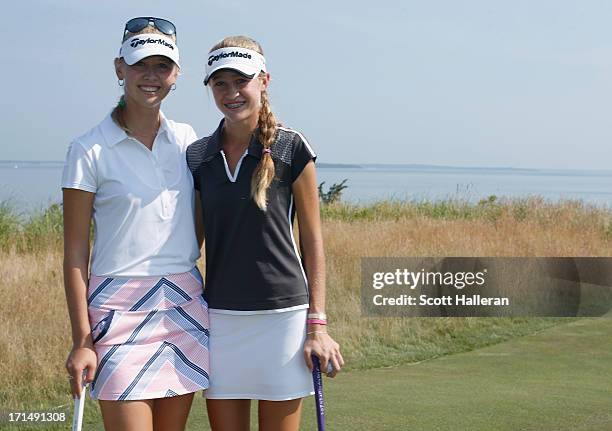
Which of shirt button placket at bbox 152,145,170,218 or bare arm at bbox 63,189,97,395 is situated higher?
shirt button placket at bbox 152,145,170,218

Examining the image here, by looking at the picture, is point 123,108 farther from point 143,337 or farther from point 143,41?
point 143,337

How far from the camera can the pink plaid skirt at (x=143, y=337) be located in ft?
7.38

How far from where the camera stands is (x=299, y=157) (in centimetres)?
231

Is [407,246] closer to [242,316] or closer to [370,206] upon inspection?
[370,206]

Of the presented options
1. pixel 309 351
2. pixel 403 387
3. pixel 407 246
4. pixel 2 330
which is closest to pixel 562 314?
pixel 407 246

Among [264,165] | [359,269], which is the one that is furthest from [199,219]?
[359,269]

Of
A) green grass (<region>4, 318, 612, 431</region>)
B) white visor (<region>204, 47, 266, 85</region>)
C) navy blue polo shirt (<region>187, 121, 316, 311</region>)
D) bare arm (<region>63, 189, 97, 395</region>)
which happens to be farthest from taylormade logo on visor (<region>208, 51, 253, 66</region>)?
green grass (<region>4, 318, 612, 431</region>)

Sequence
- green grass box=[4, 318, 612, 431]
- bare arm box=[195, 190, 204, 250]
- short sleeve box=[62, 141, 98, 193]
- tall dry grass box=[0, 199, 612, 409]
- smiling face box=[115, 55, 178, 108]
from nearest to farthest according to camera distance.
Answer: short sleeve box=[62, 141, 98, 193] < smiling face box=[115, 55, 178, 108] < bare arm box=[195, 190, 204, 250] < green grass box=[4, 318, 612, 431] < tall dry grass box=[0, 199, 612, 409]

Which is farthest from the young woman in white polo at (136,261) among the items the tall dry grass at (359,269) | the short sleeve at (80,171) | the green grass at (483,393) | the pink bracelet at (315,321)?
the tall dry grass at (359,269)

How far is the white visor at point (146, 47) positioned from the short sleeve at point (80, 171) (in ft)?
0.93

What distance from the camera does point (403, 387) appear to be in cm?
499

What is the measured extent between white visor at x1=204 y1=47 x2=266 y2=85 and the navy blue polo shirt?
18 cm

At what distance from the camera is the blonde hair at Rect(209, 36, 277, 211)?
226 cm

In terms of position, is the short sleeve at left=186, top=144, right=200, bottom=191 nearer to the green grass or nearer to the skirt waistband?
the skirt waistband
